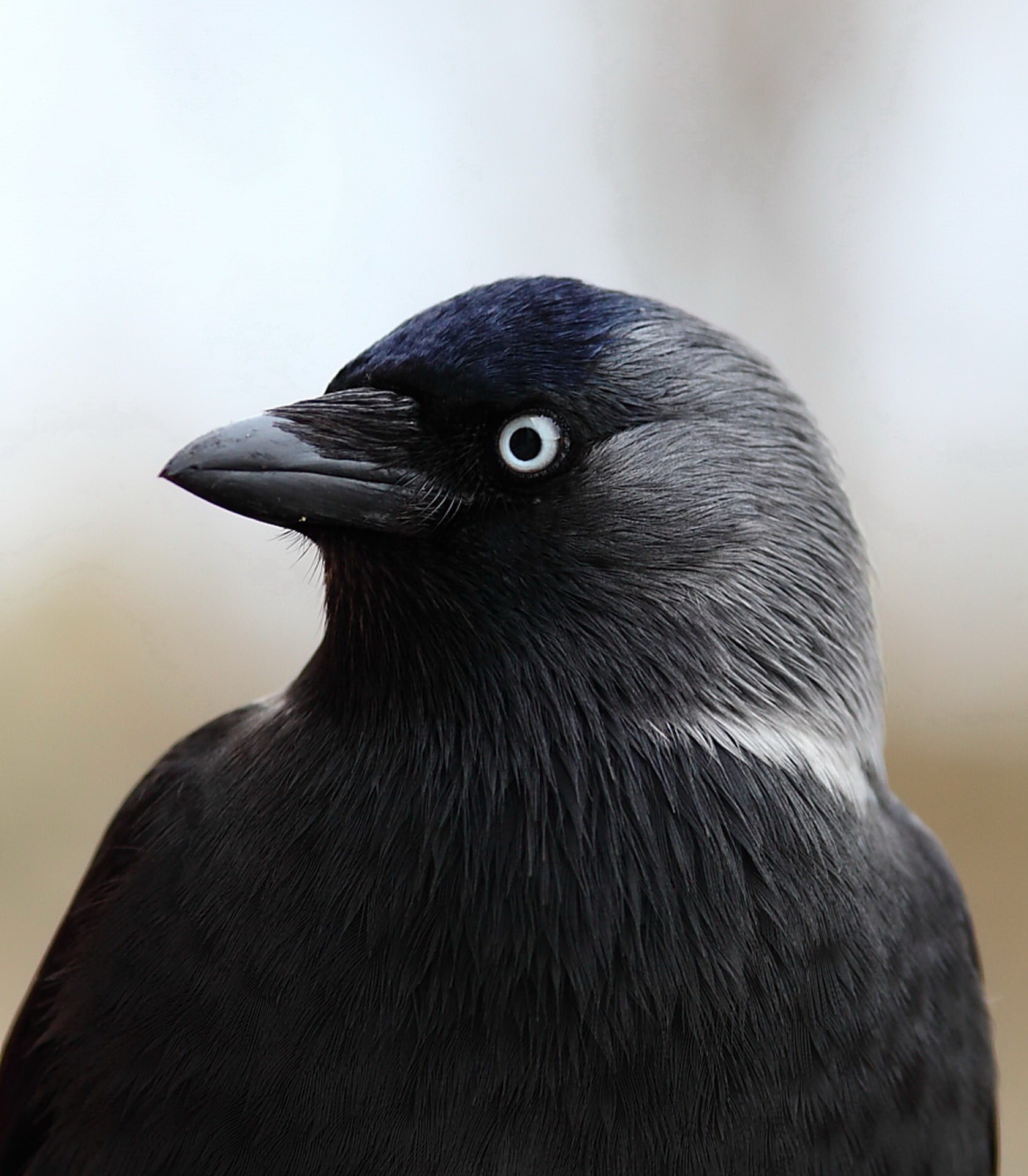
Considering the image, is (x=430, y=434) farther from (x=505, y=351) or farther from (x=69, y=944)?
(x=69, y=944)

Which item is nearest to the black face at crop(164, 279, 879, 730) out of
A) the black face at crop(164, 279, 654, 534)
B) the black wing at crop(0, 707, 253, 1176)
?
the black face at crop(164, 279, 654, 534)

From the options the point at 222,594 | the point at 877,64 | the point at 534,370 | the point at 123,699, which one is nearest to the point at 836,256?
the point at 877,64

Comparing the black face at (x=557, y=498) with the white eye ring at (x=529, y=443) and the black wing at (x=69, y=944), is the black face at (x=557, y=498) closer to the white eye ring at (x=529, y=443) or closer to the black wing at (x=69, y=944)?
the white eye ring at (x=529, y=443)

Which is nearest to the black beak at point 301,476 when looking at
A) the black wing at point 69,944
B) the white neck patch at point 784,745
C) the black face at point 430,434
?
the black face at point 430,434

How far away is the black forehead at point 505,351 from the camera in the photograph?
4.69ft

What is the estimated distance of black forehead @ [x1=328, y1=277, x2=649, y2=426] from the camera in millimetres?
1430

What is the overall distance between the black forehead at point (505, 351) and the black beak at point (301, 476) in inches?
2.6

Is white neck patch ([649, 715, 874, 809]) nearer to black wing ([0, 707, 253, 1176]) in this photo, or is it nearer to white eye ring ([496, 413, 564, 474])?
white eye ring ([496, 413, 564, 474])

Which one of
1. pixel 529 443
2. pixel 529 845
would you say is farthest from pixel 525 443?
pixel 529 845

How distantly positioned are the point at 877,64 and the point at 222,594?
116 inches

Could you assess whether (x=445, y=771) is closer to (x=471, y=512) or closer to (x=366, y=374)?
(x=471, y=512)

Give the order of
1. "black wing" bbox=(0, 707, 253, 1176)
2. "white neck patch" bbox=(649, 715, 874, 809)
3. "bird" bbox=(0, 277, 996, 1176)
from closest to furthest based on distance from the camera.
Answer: "bird" bbox=(0, 277, 996, 1176) → "white neck patch" bbox=(649, 715, 874, 809) → "black wing" bbox=(0, 707, 253, 1176)

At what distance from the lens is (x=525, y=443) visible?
4.74 feet

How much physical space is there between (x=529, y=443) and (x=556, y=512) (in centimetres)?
8
